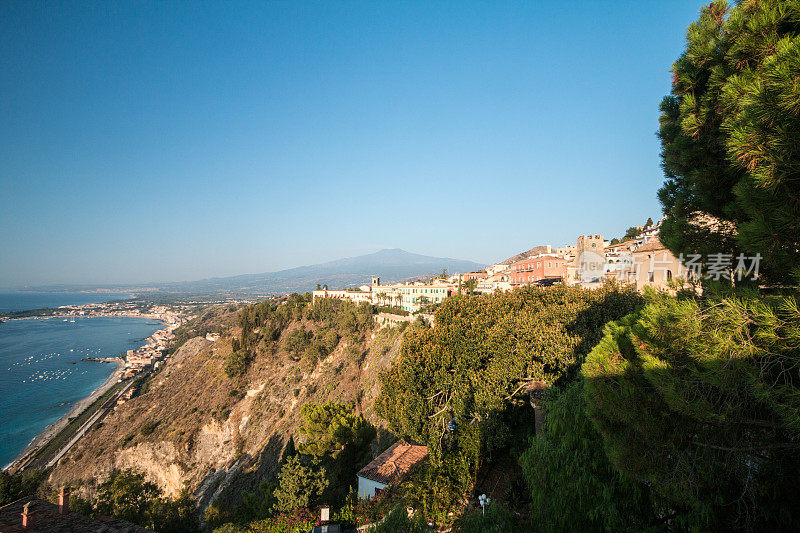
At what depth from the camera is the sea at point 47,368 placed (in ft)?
180

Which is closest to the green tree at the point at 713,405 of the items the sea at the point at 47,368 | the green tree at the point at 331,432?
the green tree at the point at 331,432

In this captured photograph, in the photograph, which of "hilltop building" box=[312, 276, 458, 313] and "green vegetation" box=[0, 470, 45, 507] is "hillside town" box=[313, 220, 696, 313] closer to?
"hilltop building" box=[312, 276, 458, 313]

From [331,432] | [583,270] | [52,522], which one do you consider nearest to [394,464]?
[331,432]

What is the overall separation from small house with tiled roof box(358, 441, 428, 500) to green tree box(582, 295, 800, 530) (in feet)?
31.9

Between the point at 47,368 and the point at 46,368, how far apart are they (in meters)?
0.20

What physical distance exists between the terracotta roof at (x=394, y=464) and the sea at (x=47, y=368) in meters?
60.3

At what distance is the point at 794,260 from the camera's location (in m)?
3.22

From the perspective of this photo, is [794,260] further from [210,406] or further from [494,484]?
[210,406]

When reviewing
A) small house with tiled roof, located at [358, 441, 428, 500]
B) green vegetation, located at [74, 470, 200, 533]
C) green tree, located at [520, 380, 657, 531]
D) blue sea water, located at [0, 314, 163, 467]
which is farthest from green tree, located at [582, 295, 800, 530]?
blue sea water, located at [0, 314, 163, 467]

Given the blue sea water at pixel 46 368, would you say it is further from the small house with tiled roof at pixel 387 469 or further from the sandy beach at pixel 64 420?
the small house with tiled roof at pixel 387 469

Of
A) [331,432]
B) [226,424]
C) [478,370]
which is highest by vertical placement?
[478,370]

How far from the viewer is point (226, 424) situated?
35.8 m

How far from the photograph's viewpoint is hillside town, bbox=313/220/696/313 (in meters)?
15.6

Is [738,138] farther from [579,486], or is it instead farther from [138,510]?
[138,510]
